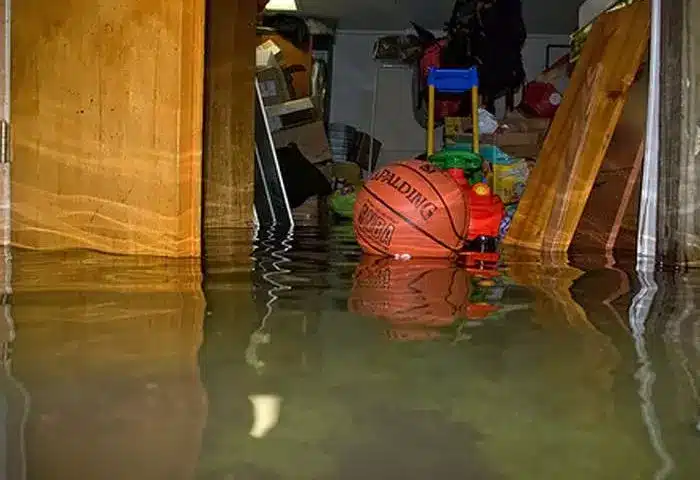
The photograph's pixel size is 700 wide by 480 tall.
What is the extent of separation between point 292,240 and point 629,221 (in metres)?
1.31

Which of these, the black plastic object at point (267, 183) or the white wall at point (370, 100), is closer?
the black plastic object at point (267, 183)

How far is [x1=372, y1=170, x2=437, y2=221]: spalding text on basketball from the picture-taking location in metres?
2.40

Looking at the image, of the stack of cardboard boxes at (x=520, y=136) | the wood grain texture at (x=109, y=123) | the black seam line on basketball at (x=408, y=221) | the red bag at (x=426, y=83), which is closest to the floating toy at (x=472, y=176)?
the black seam line on basketball at (x=408, y=221)

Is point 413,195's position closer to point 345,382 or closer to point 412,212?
point 412,212

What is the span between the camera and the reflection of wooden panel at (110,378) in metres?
0.68

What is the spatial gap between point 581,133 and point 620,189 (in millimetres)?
284

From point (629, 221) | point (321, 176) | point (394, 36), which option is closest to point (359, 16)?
point (394, 36)

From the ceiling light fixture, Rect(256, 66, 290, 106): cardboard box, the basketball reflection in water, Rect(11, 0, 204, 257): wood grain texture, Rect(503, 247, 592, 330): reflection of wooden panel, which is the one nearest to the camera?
the basketball reflection in water

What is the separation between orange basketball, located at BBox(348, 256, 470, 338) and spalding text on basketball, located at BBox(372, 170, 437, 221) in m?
0.14

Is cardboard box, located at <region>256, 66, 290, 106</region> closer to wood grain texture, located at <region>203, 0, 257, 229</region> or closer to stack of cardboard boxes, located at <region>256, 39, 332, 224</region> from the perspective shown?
stack of cardboard boxes, located at <region>256, 39, 332, 224</region>

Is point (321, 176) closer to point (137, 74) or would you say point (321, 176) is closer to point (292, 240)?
point (292, 240)

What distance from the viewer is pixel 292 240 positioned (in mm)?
3467

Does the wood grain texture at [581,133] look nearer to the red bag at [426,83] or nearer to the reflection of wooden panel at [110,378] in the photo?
the reflection of wooden panel at [110,378]

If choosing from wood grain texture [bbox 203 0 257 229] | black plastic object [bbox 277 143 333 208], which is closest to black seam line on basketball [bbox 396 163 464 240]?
wood grain texture [bbox 203 0 257 229]
